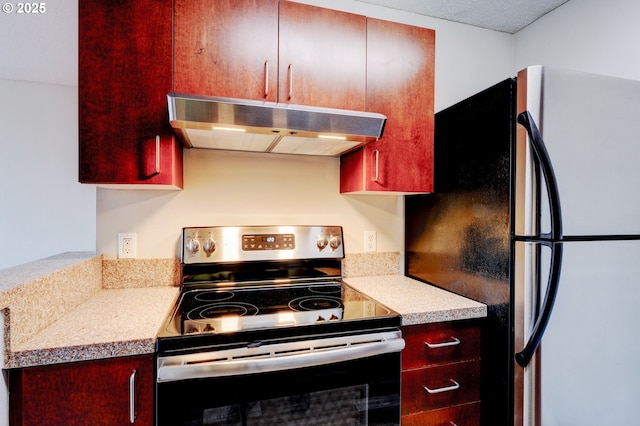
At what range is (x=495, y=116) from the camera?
1.34 m

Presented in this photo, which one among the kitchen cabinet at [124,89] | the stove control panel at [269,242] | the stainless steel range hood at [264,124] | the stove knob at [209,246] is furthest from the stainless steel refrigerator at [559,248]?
the kitchen cabinet at [124,89]

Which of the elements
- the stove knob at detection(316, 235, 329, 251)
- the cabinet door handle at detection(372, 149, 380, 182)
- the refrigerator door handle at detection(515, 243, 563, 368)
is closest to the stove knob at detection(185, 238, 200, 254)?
the stove knob at detection(316, 235, 329, 251)

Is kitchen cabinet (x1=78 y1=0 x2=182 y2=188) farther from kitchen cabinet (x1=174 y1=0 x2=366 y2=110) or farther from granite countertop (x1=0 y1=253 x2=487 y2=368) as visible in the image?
granite countertop (x1=0 y1=253 x2=487 y2=368)

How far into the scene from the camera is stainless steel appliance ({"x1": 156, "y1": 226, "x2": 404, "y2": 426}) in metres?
1.00

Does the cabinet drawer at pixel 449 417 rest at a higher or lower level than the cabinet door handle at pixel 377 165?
lower

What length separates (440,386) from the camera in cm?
131

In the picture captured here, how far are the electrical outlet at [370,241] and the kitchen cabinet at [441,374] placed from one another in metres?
0.67

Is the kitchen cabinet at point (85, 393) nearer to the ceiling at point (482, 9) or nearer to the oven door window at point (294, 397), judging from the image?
the oven door window at point (294, 397)

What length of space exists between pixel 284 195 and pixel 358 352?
3.02 ft

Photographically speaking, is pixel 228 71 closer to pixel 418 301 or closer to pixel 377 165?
pixel 377 165

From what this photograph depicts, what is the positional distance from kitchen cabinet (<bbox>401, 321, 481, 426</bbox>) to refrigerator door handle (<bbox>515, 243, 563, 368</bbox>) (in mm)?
204

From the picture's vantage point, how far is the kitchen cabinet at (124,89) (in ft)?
4.04

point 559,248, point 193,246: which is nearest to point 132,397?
point 193,246

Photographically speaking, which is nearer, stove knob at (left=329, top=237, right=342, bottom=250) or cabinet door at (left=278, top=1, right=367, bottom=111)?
cabinet door at (left=278, top=1, right=367, bottom=111)
